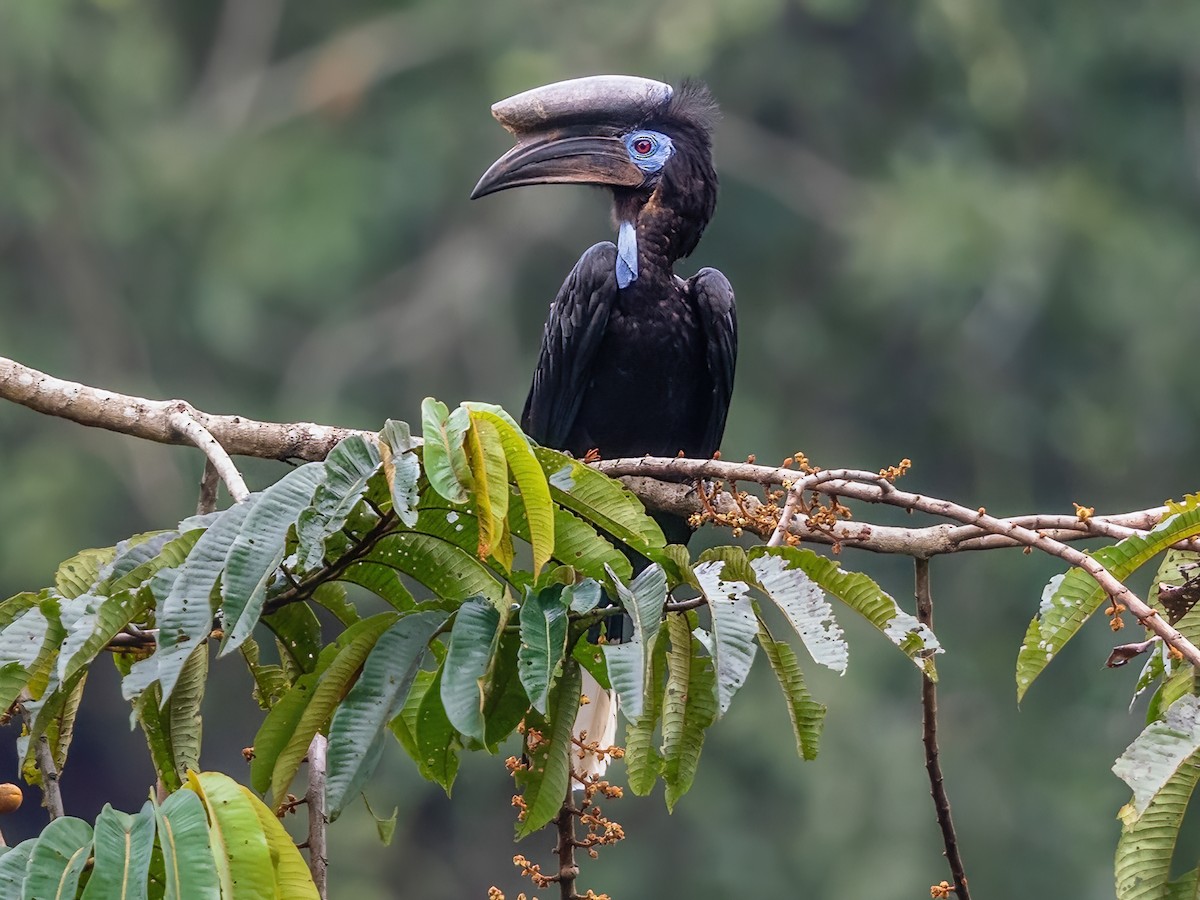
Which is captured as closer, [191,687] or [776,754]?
[191,687]

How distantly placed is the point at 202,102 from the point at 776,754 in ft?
17.3

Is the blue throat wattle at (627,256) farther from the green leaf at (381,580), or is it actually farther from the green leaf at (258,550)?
the green leaf at (258,550)

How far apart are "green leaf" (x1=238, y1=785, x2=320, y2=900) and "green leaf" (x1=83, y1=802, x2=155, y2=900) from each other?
9cm

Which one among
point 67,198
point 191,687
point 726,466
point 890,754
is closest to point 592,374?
point 726,466

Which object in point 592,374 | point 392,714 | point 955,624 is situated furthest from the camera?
point 955,624

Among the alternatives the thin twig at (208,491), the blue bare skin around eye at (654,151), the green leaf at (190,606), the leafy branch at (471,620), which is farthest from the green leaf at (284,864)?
Result: the blue bare skin around eye at (654,151)

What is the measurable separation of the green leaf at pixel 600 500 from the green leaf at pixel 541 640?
0.11 metres

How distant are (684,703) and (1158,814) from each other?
16.7 inches

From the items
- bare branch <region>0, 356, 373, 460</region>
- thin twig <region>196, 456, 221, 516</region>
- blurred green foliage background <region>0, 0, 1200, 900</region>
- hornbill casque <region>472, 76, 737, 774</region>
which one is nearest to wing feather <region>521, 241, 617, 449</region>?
hornbill casque <region>472, 76, 737, 774</region>

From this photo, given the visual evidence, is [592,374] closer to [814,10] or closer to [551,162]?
[551,162]

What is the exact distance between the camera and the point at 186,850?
4.17ft

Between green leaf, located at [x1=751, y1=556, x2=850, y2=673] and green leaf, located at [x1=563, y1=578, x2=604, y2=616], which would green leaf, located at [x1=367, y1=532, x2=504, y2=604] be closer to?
green leaf, located at [x1=563, y1=578, x2=604, y2=616]

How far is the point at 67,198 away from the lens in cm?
943

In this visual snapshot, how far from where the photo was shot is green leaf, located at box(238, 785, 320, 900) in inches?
52.8
